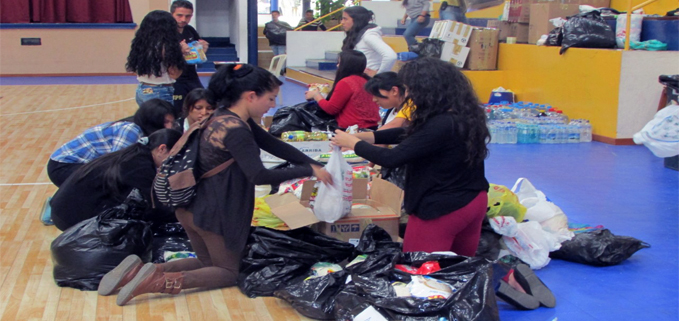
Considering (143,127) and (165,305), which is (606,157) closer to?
(143,127)

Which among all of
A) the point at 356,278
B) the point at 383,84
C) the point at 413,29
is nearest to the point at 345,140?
the point at 383,84

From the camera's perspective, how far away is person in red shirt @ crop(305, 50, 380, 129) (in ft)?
18.3

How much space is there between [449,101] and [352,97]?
2616mm

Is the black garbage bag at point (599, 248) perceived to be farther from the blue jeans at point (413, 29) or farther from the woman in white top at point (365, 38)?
the blue jeans at point (413, 29)

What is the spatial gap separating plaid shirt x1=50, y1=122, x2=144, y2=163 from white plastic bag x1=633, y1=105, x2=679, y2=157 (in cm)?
398

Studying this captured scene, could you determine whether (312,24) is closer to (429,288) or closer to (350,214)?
(350,214)

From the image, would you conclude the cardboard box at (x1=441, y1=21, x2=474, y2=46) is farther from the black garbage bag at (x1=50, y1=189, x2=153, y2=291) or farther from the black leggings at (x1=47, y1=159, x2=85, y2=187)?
the black garbage bag at (x1=50, y1=189, x2=153, y2=291)

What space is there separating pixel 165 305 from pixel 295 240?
0.72 meters

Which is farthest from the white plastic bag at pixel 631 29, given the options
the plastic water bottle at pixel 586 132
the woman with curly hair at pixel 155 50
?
the woman with curly hair at pixel 155 50

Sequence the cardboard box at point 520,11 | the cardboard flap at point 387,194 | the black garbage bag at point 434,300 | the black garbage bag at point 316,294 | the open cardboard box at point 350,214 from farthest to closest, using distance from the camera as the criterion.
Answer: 1. the cardboard box at point 520,11
2. the cardboard flap at point 387,194
3. the open cardboard box at point 350,214
4. the black garbage bag at point 316,294
5. the black garbage bag at point 434,300

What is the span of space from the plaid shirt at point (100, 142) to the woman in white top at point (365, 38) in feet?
8.67

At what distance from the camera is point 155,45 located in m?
5.15

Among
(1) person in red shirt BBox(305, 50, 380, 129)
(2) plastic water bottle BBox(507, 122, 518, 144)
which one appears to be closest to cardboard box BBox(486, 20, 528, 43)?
(2) plastic water bottle BBox(507, 122, 518, 144)

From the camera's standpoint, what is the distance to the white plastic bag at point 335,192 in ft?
11.5
